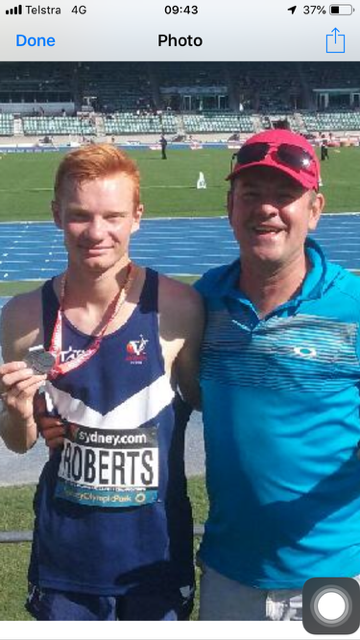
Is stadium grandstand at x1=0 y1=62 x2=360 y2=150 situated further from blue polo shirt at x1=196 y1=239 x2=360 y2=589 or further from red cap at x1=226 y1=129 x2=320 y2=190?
blue polo shirt at x1=196 y1=239 x2=360 y2=589

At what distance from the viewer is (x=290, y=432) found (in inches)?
88.4

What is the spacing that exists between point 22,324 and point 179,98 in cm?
5277

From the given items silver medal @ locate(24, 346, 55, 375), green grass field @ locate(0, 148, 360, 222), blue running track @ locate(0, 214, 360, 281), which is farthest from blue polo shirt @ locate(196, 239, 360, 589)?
green grass field @ locate(0, 148, 360, 222)

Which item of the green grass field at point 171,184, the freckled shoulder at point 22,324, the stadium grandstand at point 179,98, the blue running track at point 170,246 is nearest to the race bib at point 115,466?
the freckled shoulder at point 22,324

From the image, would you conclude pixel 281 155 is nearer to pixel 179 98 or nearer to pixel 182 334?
pixel 182 334

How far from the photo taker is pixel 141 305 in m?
2.39

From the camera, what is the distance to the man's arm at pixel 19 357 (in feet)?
7.25

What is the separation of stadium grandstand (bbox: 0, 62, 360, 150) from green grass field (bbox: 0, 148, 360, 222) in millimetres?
11887

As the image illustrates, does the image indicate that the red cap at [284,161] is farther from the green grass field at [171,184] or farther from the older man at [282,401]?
the green grass field at [171,184]

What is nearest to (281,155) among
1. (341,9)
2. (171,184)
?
(341,9)

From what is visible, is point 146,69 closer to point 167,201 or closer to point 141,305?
point 167,201

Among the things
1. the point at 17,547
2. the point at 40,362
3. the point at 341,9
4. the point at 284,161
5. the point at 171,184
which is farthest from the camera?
the point at 171,184

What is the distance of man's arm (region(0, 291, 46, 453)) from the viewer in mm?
2209

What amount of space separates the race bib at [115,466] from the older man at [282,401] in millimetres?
168
